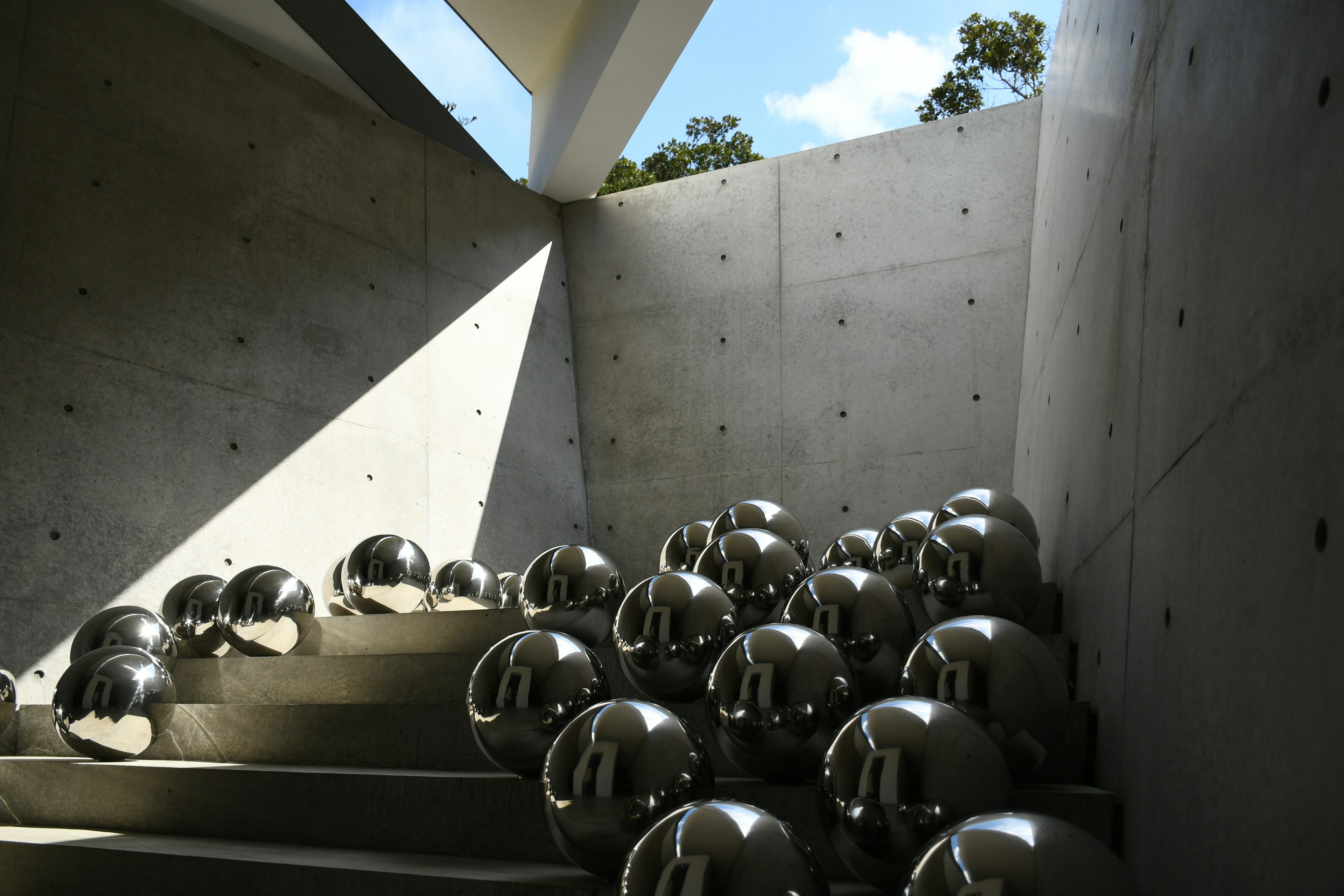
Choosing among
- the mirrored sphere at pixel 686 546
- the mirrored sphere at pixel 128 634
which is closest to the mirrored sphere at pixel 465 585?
the mirrored sphere at pixel 686 546

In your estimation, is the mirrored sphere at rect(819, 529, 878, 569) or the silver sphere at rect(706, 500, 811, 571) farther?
the silver sphere at rect(706, 500, 811, 571)

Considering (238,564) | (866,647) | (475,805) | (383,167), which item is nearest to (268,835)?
(475,805)

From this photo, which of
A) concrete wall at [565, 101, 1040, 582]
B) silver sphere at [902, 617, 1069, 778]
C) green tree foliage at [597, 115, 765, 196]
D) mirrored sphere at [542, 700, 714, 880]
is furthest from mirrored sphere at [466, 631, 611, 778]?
green tree foliage at [597, 115, 765, 196]

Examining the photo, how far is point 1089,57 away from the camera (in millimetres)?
3969

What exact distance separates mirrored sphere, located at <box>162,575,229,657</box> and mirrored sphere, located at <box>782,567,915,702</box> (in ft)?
10.2

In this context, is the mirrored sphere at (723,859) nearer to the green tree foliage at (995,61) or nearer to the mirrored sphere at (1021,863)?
the mirrored sphere at (1021,863)

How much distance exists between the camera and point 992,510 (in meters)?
3.72

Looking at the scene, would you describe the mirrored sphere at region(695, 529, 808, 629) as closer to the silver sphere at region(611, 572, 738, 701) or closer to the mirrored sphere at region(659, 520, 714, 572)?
the silver sphere at region(611, 572, 738, 701)

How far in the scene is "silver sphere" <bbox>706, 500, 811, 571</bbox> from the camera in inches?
178

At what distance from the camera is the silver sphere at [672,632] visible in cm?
286

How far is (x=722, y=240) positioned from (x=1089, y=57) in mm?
5618

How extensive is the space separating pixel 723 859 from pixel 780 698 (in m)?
0.78

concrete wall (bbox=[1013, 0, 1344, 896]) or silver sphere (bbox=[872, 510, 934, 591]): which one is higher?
concrete wall (bbox=[1013, 0, 1344, 896])

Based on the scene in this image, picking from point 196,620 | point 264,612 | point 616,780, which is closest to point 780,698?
point 616,780
